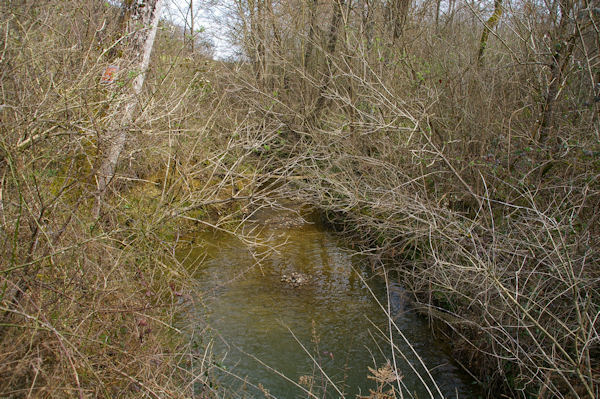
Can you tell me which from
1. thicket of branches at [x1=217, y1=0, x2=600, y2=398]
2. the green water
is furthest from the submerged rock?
thicket of branches at [x1=217, y1=0, x2=600, y2=398]

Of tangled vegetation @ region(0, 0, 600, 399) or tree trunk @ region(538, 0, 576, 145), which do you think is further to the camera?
tree trunk @ region(538, 0, 576, 145)

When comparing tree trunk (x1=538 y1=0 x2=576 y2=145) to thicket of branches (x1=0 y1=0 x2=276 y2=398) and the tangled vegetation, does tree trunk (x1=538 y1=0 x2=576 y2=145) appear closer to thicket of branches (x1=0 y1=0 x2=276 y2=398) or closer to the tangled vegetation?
the tangled vegetation

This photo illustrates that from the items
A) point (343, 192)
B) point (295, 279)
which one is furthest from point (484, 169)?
point (295, 279)

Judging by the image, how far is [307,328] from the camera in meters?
6.64

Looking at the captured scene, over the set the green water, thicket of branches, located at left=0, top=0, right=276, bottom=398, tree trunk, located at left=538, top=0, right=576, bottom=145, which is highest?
tree trunk, located at left=538, top=0, right=576, bottom=145

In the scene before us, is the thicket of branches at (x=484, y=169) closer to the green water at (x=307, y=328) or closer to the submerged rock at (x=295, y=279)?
the green water at (x=307, y=328)

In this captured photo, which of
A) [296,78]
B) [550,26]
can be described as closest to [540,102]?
[550,26]

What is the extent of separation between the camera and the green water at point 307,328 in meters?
5.40

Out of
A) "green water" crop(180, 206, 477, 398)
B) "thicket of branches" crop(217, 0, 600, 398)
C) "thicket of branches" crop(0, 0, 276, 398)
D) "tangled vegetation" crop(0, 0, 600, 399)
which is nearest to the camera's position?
"thicket of branches" crop(0, 0, 276, 398)

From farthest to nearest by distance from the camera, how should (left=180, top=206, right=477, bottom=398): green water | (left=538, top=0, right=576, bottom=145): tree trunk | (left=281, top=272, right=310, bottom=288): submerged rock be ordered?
(left=281, top=272, right=310, bottom=288): submerged rock → (left=538, top=0, right=576, bottom=145): tree trunk → (left=180, top=206, right=477, bottom=398): green water

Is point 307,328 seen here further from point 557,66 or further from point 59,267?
point 557,66

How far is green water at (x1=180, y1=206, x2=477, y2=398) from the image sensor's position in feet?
17.7

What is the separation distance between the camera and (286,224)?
11539mm

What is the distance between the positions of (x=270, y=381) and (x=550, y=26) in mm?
6118
